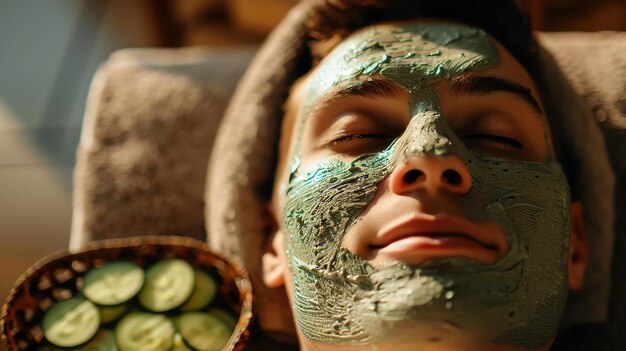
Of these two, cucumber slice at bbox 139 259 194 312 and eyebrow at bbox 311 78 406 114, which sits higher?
eyebrow at bbox 311 78 406 114

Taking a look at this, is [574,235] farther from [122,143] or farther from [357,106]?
[122,143]

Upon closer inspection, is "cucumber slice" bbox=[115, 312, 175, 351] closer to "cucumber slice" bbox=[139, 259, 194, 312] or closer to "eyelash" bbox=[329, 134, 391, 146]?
"cucumber slice" bbox=[139, 259, 194, 312]

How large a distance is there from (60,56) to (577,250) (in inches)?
69.2

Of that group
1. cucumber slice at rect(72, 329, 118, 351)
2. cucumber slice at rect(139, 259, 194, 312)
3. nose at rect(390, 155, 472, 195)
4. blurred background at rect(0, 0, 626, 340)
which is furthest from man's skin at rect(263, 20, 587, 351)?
blurred background at rect(0, 0, 626, 340)

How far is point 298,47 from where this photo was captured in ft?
Result: 3.52

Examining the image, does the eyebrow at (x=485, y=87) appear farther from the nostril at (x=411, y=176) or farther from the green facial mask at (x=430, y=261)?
the nostril at (x=411, y=176)

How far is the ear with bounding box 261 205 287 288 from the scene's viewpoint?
2.94 feet

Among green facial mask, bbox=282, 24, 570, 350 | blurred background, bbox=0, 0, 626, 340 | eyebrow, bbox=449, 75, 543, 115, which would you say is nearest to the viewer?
green facial mask, bbox=282, 24, 570, 350

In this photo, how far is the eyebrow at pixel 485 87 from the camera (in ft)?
2.55

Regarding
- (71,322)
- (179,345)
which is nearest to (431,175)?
(179,345)

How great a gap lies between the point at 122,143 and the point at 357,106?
0.60 meters

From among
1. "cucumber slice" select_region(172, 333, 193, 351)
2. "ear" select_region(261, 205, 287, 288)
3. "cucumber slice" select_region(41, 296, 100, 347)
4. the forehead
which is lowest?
"cucumber slice" select_region(172, 333, 193, 351)

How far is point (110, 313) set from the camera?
903 millimetres

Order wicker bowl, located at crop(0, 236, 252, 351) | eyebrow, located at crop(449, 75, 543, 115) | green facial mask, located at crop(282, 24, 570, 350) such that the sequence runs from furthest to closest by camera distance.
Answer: wicker bowl, located at crop(0, 236, 252, 351) < eyebrow, located at crop(449, 75, 543, 115) < green facial mask, located at crop(282, 24, 570, 350)
